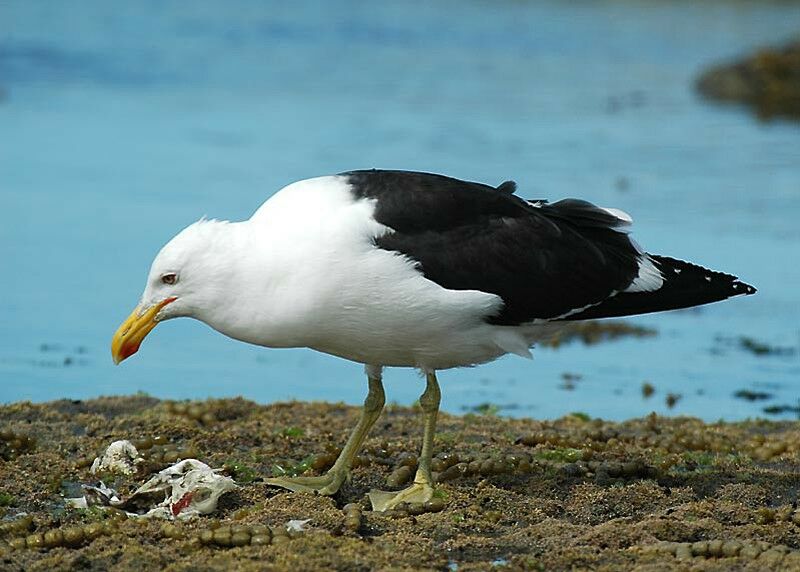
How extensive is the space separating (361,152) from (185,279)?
10.8 metres

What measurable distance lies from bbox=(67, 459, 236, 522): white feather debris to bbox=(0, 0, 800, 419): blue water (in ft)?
9.80

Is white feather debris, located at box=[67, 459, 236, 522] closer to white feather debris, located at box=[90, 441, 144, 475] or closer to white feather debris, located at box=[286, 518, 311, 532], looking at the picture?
white feather debris, located at box=[90, 441, 144, 475]

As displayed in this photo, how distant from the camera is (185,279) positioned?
21.7 ft

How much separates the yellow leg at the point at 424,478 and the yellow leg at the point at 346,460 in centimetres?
25

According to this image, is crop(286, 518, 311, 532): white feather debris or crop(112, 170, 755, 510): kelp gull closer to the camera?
crop(286, 518, 311, 532): white feather debris

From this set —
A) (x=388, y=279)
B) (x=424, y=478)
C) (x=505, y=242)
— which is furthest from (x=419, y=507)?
(x=505, y=242)

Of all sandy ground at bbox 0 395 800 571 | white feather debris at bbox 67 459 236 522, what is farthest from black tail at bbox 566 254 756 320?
white feather debris at bbox 67 459 236 522

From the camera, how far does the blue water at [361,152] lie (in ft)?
34.9

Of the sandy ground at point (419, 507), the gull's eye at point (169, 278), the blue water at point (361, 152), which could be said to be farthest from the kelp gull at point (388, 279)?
the blue water at point (361, 152)

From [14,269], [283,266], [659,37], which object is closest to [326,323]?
[283,266]

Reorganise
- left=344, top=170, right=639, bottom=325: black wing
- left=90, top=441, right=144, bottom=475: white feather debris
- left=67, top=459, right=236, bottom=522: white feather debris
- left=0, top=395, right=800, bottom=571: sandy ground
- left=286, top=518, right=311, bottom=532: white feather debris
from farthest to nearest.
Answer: left=90, top=441, right=144, bottom=475: white feather debris → left=344, top=170, right=639, bottom=325: black wing → left=67, top=459, right=236, bottom=522: white feather debris → left=286, top=518, right=311, bottom=532: white feather debris → left=0, top=395, right=800, bottom=571: sandy ground

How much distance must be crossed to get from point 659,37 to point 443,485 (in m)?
25.0

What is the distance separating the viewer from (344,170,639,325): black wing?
6855mm

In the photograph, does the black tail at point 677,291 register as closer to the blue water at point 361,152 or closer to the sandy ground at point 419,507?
the sandy ground at point 419,507
